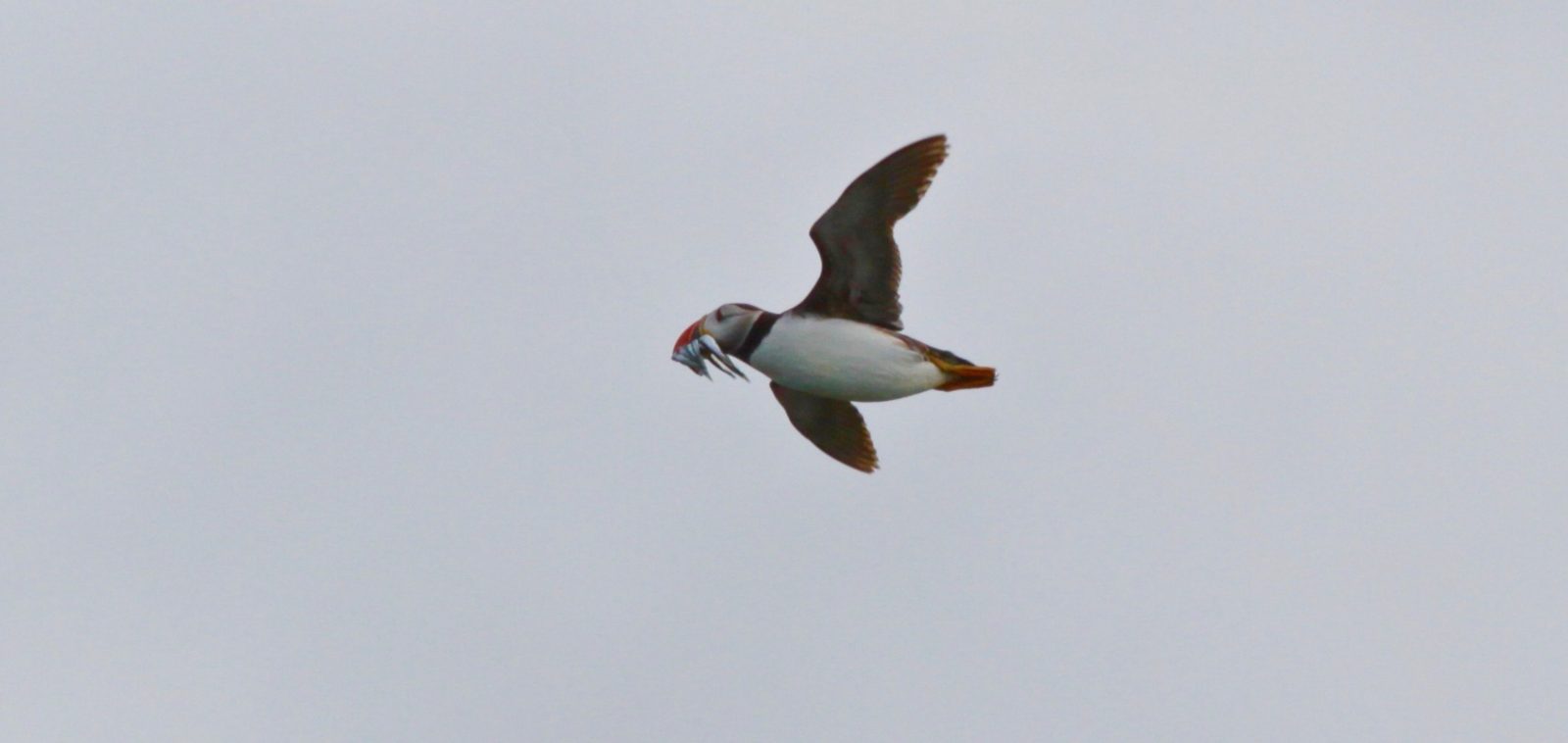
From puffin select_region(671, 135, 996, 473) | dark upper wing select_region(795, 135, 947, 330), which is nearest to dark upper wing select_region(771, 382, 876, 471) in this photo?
puffin select_region(671, 135, 996, 473)

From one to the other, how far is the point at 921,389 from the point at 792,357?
0.95m

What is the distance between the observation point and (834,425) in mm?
17688

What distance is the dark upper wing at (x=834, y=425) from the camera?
691 inches

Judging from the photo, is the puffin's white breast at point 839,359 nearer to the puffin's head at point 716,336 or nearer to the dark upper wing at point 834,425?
the puffin's head at point 716,336

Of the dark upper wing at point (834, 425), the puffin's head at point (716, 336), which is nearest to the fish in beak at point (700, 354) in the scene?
the puffin's head at point (716, 336)

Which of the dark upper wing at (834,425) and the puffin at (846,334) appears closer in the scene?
the puffin at (846,334)

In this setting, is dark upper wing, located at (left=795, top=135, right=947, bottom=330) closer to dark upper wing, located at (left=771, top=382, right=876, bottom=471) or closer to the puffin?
the puffin

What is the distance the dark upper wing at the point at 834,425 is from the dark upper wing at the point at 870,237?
141cm

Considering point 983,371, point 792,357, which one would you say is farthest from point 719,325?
point 983,371

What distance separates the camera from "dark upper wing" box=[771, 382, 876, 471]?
17562 mm

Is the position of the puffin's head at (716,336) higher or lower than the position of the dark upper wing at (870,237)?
lower

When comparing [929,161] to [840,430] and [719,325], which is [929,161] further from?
[840,430]

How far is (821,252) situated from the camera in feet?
52.7

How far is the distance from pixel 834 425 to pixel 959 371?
1.69 meters
